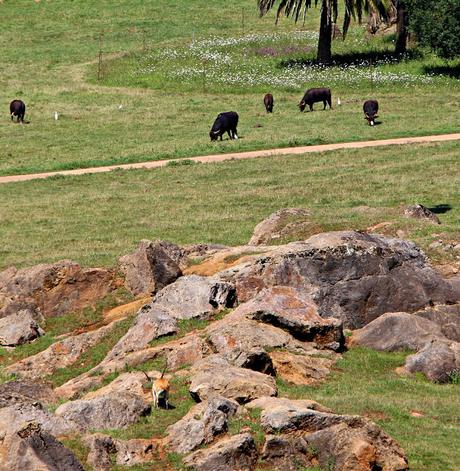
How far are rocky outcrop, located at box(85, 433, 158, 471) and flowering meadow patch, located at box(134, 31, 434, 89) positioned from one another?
50537 millimetres

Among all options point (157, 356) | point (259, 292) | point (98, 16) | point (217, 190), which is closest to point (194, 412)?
point (157, 356)

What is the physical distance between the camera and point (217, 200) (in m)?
43.5

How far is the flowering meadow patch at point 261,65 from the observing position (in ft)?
222

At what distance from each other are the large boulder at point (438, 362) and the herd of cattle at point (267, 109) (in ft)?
109

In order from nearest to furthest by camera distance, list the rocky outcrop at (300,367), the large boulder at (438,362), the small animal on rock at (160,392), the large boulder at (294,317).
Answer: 1. the small animal on rock at (160,392)
2. the rocky outcrop at (300,367)
3. the large boulder at (438,362)
4. the large boulder at (294,317)

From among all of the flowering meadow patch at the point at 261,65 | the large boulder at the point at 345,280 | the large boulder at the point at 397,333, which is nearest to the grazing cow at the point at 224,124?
the flowering meadow patch at the point at 261,65

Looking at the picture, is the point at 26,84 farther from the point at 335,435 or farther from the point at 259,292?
the point at 335,435

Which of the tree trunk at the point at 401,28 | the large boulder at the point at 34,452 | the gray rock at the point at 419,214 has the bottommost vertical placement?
the gray rock at the point at 419,214

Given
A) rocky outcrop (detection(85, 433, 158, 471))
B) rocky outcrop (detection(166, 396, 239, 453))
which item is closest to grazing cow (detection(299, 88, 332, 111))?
rocky outcrop (detection(166, 396, 239, 453))

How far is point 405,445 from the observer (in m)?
18.3

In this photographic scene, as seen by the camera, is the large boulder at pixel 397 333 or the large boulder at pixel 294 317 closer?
the large boulder at pixel 294 317

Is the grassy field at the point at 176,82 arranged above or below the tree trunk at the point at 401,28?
below

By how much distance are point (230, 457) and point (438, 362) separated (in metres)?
6.79

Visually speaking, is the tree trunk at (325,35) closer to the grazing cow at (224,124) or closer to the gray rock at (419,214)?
the grazing cow at (224,124)
